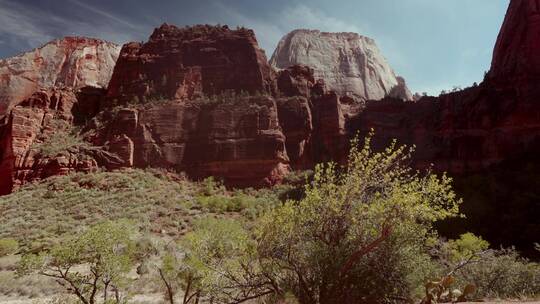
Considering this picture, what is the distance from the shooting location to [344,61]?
294 ft

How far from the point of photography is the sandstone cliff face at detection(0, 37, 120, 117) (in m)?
73.1

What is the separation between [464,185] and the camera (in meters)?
34.5

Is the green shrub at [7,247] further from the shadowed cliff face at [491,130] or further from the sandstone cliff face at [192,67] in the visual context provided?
the shadowed cliff face at [491,130]

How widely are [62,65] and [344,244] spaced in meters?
87.2

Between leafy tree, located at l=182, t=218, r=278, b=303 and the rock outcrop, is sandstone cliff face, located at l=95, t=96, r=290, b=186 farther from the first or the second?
leafy tree, located at l=182, t=218, r=278, b=303

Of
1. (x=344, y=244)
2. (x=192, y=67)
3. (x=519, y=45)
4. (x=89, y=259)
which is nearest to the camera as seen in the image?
(x=344, y=244)

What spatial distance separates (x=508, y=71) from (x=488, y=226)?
21.8 meters

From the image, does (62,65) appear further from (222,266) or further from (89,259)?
(222,266)

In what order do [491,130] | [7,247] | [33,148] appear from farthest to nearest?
[491,130] → [33,148] → [7,247]

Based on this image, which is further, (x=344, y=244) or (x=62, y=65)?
(x=62, y=65)

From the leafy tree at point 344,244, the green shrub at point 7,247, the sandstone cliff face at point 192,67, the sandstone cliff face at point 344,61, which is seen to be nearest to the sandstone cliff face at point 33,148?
the sandstone cliff face at point 192,67

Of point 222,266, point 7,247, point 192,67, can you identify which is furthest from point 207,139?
point 222,266

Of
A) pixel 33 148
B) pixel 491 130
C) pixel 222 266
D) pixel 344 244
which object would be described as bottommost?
pixel 222 266

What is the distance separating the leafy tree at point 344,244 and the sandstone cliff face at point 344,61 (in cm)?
7375
